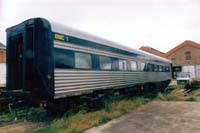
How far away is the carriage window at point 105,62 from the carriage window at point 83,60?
90 centimetres

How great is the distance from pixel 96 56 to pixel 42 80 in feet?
9.39

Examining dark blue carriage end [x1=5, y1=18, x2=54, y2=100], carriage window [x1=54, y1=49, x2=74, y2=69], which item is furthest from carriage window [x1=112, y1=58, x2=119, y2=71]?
dark blue carriage end [x1=5, y1=18, x2=54, y2=100]

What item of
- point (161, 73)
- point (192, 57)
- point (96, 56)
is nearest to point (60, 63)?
point (96, 56)

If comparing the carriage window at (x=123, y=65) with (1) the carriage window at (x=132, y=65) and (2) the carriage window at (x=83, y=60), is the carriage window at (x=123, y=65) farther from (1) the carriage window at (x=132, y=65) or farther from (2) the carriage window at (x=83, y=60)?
(2) the carriage window at (x=83, y=60)

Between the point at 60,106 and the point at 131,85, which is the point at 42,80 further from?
the point at 131,85

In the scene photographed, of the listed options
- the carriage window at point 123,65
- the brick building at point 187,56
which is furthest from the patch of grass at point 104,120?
the brick building at point 187,56

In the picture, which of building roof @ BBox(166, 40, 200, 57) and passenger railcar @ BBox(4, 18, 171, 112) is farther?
building roof @ BBox(166, 40, 200, 57)

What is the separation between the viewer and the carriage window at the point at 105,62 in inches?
343

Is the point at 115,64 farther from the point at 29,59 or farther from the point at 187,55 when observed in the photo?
the point at 187,55

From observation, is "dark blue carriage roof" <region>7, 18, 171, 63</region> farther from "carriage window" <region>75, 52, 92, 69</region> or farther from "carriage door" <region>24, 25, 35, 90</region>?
"carriage window" <region>75, 52, 92, 69</region>

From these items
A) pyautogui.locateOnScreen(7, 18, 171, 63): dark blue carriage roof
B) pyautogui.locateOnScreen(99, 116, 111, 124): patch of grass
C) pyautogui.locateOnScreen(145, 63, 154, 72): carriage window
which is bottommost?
pyautogui.locateOnScreen(99, 116, 111, 124): patch of grass

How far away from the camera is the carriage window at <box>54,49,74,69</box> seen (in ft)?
20.8

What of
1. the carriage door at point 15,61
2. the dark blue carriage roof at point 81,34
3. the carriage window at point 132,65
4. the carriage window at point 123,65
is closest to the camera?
the dark blue carriage roof at point 81,34

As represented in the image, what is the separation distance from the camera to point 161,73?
18.1m
